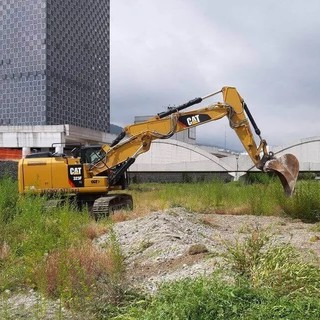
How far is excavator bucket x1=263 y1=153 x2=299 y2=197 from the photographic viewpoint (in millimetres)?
15469

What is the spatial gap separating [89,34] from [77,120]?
18.7 meters

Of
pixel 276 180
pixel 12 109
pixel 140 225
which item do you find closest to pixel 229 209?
pixel 276 180

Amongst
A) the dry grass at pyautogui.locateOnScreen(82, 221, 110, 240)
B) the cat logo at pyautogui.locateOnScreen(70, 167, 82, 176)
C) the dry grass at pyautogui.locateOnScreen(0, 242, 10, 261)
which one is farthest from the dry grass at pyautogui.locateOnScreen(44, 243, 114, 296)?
the cat logo at pyautogui.locateOnScreen(70, 167, 82, 176)

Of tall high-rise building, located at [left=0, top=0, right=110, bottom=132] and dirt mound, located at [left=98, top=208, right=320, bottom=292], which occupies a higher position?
tall high-rise building, located at [left=0, top=0, right=110, bottom=132]

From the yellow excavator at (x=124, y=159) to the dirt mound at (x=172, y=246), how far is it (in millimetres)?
3223

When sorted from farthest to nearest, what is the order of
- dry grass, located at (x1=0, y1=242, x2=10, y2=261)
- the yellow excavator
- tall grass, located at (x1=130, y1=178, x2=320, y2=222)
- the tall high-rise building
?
1. the tall high-rise building
2. the yellow excavator
3. tall grass, located at (x1=130, y1=178, x2=320, y2=222)
4. dry grass, located at (x1=0, y1=242, x2=10, y2=261)

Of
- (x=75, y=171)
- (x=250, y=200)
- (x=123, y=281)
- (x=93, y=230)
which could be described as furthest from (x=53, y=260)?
(x=250, y=200)

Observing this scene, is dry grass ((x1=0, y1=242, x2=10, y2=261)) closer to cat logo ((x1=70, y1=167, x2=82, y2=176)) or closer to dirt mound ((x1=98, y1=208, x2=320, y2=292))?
dirt mound ((x1=98, y1=208, x2=320, y2=292))

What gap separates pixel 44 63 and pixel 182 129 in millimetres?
74809

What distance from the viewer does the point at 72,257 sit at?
251 inches

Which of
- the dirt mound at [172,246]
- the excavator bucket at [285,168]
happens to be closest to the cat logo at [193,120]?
the excavator bucket at [285,168]

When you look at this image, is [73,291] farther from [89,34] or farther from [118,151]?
[89,34]

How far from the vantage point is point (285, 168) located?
612 inches

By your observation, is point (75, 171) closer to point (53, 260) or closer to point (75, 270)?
A: point (53, 260)
